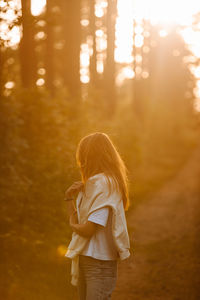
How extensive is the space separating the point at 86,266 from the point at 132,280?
3.72m

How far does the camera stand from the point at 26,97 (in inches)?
394

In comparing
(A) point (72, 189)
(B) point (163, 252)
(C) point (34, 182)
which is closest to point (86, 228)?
(A) point (72, 189)

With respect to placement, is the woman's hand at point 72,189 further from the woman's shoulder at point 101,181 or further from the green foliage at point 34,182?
the green foliage at point 34,182

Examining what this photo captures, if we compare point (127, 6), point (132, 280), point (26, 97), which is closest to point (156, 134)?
point (127, 6)

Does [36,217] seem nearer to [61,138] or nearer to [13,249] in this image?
[13,249]

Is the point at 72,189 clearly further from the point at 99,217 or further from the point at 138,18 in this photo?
the point at 138,18

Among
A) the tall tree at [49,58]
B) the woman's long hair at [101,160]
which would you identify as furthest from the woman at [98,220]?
the tall tree at [49,58]

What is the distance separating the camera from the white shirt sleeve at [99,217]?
3791mm

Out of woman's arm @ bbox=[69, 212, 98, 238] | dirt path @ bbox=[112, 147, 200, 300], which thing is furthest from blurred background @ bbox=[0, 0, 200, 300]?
woman's arm @ bbox=[69, 212, 98, 238]

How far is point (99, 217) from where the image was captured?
380 centimetres

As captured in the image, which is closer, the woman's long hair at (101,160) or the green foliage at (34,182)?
the woman's long hair at (101,160)

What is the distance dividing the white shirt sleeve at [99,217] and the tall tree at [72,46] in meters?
11.6

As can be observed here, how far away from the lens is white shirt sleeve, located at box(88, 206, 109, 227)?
3.79m

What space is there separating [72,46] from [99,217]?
40.7 feet
